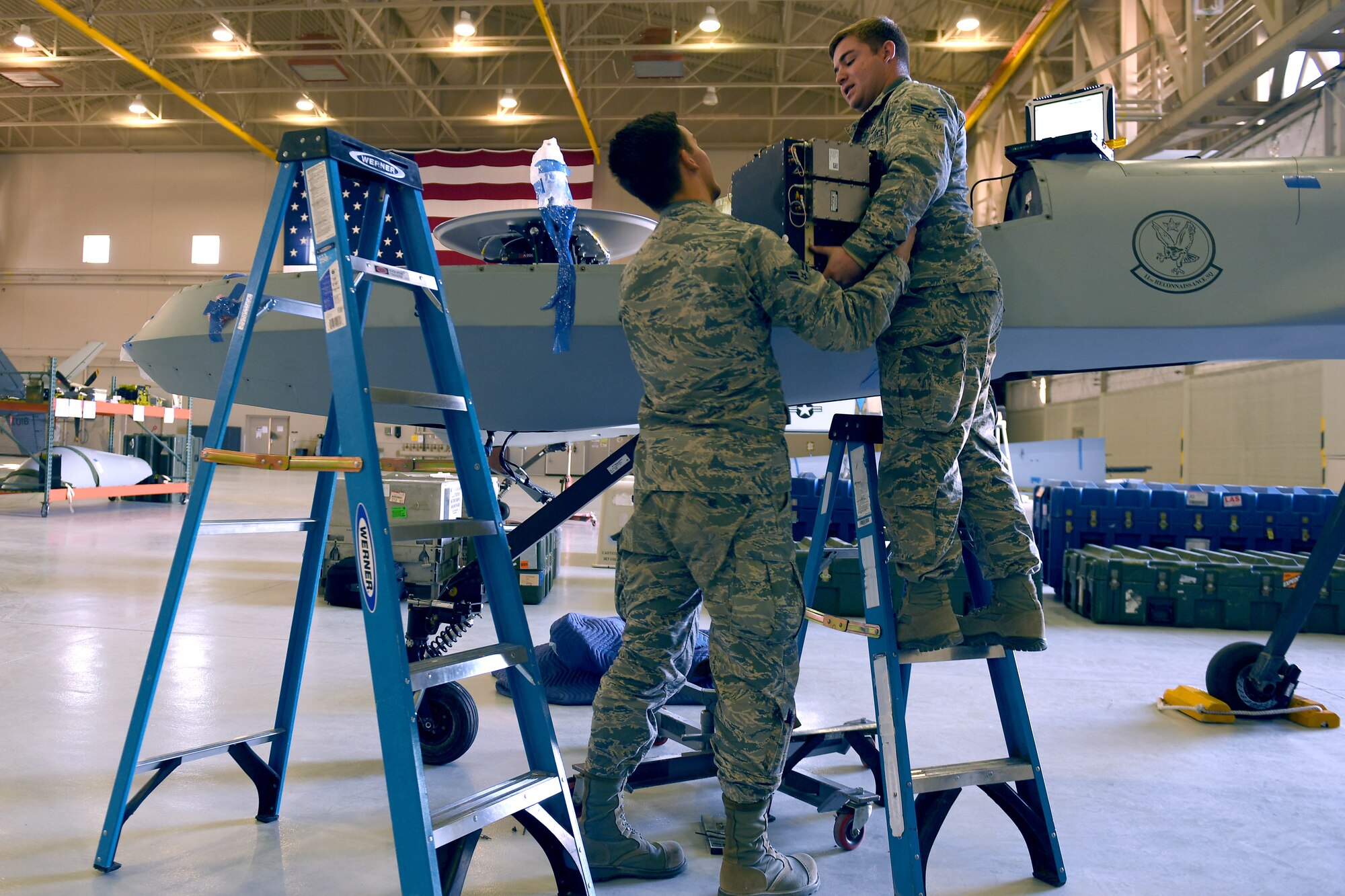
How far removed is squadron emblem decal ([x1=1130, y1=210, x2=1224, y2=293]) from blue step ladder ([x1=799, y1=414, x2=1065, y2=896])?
1506 mm

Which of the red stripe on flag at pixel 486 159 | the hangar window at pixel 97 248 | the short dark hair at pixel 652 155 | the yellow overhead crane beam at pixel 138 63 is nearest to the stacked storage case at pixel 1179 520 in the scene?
the short dark hair at pixel 652 155

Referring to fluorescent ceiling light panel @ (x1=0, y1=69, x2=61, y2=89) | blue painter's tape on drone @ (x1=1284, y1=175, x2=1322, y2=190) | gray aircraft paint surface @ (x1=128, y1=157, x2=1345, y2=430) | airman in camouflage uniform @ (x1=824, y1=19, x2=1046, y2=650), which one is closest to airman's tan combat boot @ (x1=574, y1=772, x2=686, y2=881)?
airman in camouflage uniform @ (x1=824, y1=19, x2=1046, y2=650)

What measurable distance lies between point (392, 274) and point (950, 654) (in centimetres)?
137

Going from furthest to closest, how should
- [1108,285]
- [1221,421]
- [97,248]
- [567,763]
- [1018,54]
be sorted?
1. [97,248]
2. [1018,54]
3. [1221,421]
4. [1108,285]
5. [567,763]

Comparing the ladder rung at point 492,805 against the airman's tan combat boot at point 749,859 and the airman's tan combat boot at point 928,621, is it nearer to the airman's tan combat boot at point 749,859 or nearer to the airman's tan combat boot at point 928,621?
the airman's tan combat boot at point 749,859

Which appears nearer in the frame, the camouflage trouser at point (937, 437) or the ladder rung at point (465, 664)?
the ladder rung at point (465, 664)

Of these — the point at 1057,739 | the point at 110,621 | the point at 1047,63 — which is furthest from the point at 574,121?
the point at 1057,739

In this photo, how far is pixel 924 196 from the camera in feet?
5.59

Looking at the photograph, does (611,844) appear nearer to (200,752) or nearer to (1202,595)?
(200,752)

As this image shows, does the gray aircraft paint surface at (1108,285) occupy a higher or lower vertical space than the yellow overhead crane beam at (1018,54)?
lower

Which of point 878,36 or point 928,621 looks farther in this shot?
point 878,36

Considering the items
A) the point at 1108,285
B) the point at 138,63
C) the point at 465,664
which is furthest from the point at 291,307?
the point at 138,63

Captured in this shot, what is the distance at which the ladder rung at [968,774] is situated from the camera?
67.8 inches

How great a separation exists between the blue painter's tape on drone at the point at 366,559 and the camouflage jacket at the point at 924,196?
105 centimetres
